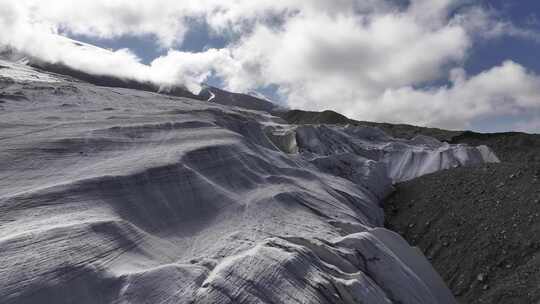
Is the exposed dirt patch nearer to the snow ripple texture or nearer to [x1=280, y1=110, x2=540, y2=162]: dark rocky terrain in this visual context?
the snow ripple texture

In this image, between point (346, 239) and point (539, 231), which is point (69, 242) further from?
point (539, 231)

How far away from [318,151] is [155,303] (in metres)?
12.0

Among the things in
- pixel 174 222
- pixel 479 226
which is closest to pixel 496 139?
pixel 479 226

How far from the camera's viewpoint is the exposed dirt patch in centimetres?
774

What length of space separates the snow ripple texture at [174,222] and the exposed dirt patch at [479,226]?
92 centimetres

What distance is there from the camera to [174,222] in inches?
240

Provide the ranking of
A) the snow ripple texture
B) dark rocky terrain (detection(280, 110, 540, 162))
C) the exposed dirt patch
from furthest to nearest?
dark rocky terrain (detection(280, 110, 540, 162)) < the exposed dirt patch < the snow ripple texture

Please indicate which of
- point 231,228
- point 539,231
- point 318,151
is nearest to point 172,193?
point 231,228

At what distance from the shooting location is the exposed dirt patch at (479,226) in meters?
7.74

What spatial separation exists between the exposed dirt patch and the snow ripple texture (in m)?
0.92

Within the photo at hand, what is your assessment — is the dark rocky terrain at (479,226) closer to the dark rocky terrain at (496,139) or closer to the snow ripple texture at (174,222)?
the snow ripple texture at (174,222)

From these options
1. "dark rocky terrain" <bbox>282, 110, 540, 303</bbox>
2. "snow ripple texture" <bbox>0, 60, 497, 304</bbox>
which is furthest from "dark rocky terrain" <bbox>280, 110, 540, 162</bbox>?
"snow ripple texture" <bbox>0, 60, 497, 304</bbox>

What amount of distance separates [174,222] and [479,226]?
6.15 meters

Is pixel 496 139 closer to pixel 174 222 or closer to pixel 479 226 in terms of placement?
pixel 479 226
